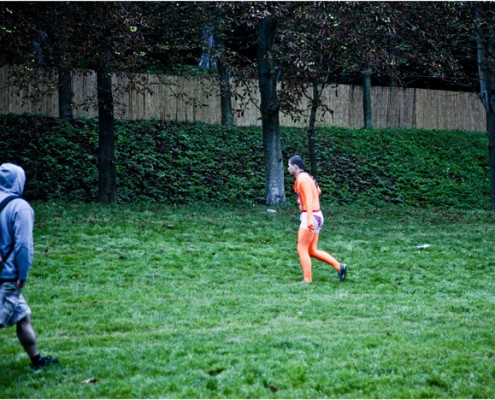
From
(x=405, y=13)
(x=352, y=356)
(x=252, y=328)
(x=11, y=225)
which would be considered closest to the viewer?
(x=11, y=225)

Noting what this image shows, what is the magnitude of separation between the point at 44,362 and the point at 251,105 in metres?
26.7

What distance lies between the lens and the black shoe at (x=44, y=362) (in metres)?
6.84

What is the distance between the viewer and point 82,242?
14.6 m

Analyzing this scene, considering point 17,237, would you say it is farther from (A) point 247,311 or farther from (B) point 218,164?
(B) point 218,164

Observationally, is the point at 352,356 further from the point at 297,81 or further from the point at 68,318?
the point at 297,81

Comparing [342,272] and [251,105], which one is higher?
[251,105]

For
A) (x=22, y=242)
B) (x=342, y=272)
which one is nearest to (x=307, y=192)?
(x=342, y=272)

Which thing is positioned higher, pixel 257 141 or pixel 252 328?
pixel 257 141

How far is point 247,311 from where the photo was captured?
9.51m

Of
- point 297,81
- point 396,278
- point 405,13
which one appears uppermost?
point 405,13

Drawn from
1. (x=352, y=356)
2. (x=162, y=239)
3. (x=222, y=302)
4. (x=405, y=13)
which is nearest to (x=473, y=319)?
(x=352, y=356)

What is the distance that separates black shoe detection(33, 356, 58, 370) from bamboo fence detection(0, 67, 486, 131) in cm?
1903

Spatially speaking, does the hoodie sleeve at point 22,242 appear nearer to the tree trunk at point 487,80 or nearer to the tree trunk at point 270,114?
the tree trunk at point 270,114

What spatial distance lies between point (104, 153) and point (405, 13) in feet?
28.6
